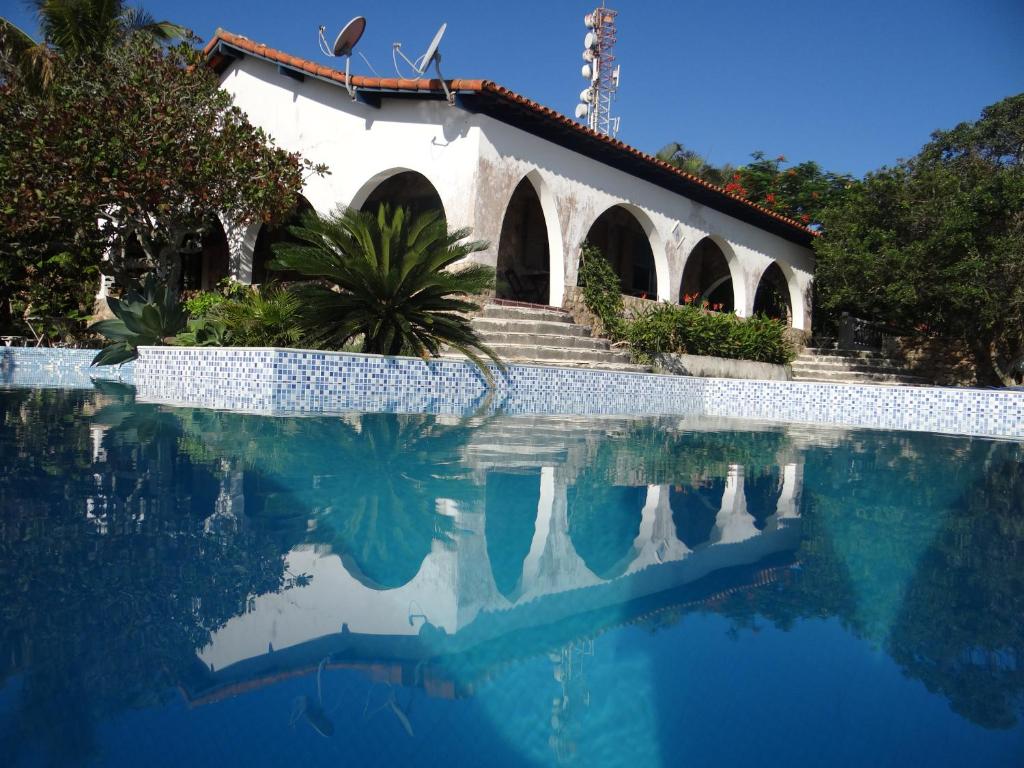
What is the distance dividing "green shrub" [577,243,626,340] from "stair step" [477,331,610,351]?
525 mm

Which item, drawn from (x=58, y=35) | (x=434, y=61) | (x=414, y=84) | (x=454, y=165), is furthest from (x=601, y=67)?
(x=454, y=165)

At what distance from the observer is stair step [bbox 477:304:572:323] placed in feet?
41.4

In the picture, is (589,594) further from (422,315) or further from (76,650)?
(422,315)

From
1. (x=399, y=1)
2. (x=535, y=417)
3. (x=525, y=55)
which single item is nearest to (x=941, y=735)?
(x=535, y=417)

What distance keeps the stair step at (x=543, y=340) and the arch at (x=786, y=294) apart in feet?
30.5

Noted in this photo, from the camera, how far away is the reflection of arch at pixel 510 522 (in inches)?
93.4

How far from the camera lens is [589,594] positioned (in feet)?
7.16

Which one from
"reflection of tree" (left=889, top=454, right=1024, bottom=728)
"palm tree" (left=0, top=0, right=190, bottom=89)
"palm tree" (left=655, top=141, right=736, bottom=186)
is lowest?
"reflection of tree" (left=889, top=454, right=1024, bottom=728)

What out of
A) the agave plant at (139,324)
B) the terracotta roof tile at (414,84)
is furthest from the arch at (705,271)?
the agave plant at (139,324)

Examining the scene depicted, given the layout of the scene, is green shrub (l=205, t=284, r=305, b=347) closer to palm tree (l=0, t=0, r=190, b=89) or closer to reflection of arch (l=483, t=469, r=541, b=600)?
reflection of arch (l=483, t=469, r=541, b=600)

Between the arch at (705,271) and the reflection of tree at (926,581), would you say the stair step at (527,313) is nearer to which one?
the reflection of tree at (926,581)

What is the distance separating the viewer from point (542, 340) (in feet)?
41.1

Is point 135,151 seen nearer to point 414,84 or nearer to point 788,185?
point 414,84

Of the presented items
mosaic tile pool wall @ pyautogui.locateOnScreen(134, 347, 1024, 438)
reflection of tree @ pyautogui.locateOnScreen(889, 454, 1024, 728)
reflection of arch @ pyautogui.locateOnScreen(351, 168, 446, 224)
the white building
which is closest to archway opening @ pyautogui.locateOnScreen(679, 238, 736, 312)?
the white building
